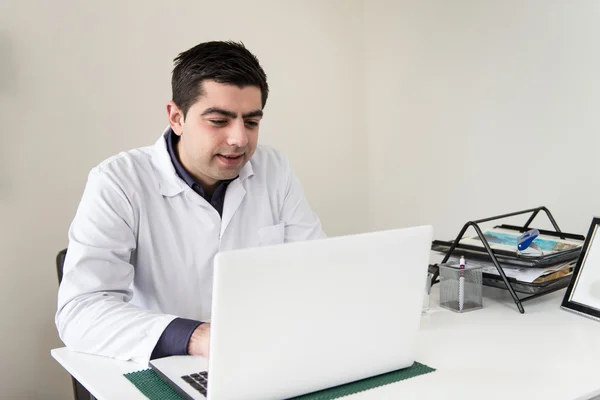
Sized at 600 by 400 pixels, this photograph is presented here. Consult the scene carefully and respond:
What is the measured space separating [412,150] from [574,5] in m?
0.99

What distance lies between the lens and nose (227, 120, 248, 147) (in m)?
1.60

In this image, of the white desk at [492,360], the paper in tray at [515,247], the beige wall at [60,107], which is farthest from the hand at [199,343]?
the beige wall at [60,107]

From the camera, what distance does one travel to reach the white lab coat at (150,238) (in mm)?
1312

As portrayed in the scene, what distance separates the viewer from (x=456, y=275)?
1.63 meters

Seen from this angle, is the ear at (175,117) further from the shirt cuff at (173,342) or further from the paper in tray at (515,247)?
the paper in tray at (515,247)

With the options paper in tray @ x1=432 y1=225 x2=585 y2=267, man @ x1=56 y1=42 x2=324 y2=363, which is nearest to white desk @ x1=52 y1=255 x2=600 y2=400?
paper in tray @ x1=432 y1=225 x2=585 y2=267

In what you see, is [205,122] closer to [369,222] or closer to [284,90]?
[284,90]

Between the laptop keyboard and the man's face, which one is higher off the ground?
the man's face

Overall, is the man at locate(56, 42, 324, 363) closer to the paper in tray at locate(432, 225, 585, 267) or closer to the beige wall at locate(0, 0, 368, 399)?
the paper in tray at locate(432, 225, 585, 267)

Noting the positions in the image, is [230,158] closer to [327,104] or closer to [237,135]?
[237,135]

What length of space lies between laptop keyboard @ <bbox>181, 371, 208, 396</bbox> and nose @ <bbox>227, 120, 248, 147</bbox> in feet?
2.15

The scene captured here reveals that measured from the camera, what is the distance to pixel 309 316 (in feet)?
3.37

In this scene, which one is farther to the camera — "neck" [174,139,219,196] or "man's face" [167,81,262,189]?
"neck" [174,139,219,196]

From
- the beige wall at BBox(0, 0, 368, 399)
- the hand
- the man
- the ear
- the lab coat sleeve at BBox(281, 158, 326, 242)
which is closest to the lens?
the hand
